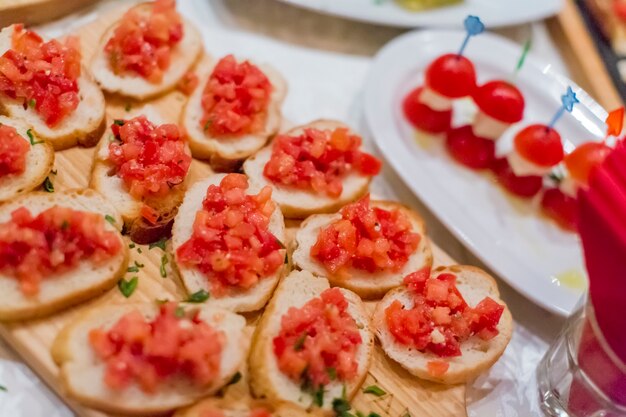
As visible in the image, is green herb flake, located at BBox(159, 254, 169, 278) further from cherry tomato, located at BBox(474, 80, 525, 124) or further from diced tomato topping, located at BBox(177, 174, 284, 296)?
cherry tomato, located at BBox(474, 80, 525, 124)

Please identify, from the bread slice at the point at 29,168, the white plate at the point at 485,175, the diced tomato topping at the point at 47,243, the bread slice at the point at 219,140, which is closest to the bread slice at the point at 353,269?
the white plate at the point at 485,175

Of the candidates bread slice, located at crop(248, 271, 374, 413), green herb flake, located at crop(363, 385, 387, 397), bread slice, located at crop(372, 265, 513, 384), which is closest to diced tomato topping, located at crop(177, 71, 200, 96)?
bread slice, located at crop(248, 271, 374, 413)

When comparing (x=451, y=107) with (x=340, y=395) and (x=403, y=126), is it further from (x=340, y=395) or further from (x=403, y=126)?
(x=340, y=395)

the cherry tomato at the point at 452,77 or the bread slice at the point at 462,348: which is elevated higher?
the cherry tomato at the point at 452,77

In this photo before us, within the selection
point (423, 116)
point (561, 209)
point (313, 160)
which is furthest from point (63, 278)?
point (561, 209)

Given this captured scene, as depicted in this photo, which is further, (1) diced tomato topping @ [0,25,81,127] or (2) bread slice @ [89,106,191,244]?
(1) diced tomato topping @ [0,25,81,127]

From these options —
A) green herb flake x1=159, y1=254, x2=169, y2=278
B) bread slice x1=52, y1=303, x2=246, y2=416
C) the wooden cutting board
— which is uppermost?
bread slice x1=52, y1=303, x2=246, y2=416

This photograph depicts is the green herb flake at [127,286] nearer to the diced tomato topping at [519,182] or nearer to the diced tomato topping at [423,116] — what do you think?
the diced tomato topping at [423,116]
